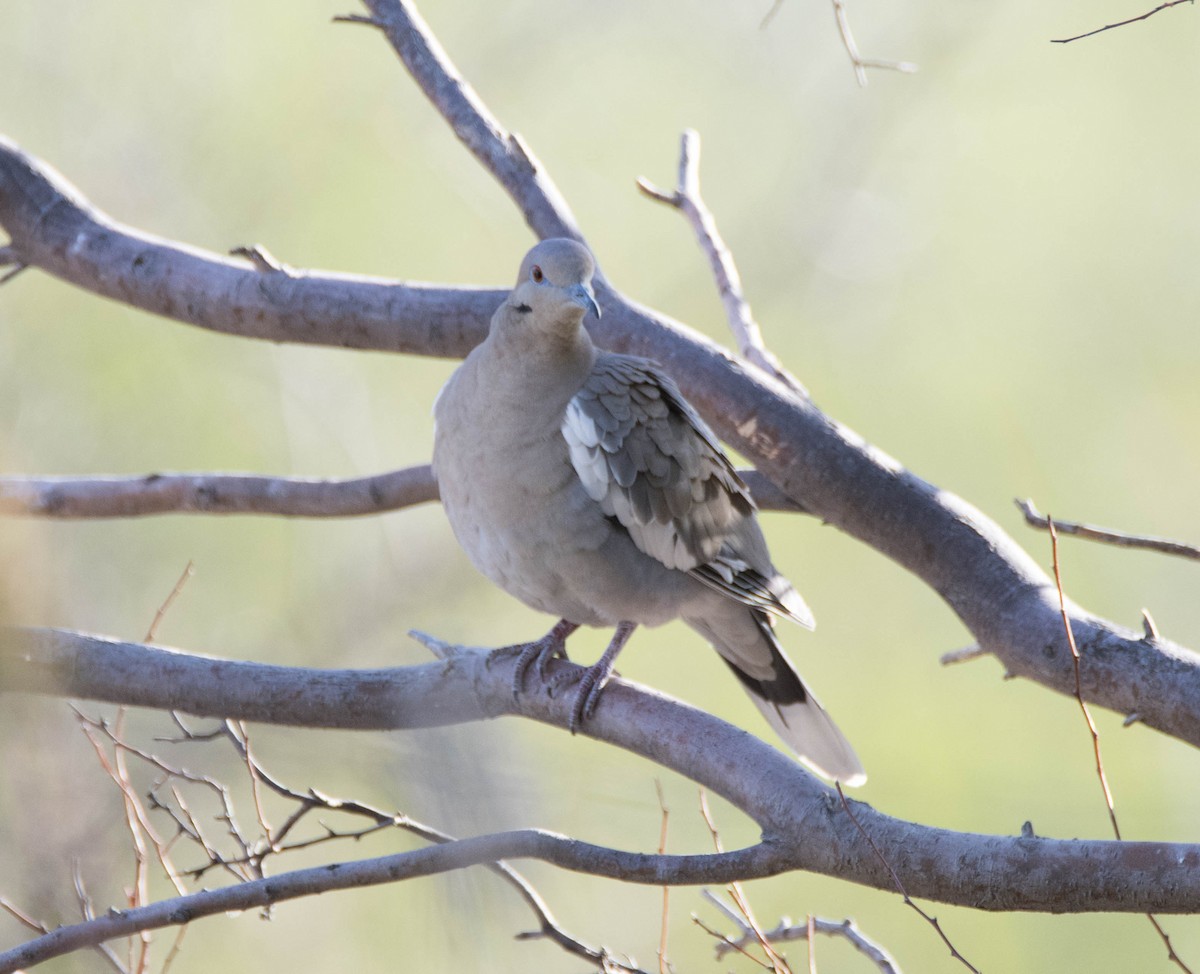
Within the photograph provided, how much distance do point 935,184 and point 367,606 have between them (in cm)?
462

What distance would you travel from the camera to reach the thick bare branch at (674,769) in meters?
1.49

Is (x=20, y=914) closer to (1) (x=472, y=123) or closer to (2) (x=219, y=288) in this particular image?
(2) (x=219, y=288)

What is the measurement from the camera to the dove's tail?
290 cm

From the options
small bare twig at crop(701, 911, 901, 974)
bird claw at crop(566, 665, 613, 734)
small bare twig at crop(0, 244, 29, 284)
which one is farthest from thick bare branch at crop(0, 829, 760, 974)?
small bare twig at crop(0, 244, 29, 284)

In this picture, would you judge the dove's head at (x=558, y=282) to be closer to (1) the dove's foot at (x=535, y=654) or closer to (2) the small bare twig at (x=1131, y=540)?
(1) the dove's foot at (x=535, y=654)

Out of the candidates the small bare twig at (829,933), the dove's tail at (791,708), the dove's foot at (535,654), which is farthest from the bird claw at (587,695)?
the dove's tail at (791,708)

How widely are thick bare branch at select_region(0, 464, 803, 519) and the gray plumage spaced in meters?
0.43

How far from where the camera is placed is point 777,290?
6668 mm

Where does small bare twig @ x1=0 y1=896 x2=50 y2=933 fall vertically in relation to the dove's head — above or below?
below

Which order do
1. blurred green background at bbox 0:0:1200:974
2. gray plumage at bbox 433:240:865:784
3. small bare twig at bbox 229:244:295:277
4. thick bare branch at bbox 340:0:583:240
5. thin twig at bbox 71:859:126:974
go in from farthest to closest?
blurred green background at bbox 0:0:1200:974
thick bare branch at bbox 340:0:583:240
small bare twig at bbox 229:244:295:277
gray plumage at bbox 433:240:865:784
thin twig at bbox 71:859:126:974

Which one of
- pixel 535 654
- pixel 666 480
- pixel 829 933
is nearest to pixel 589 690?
pixel 535 654

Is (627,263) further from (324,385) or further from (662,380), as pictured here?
(662,380)

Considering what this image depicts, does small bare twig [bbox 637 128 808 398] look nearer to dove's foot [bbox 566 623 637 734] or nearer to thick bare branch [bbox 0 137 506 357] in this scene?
thick bare branch [bbox 0 137 506 357]

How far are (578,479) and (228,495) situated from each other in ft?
3.81
